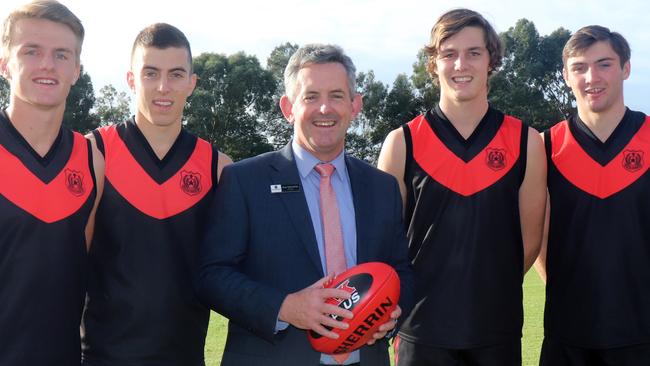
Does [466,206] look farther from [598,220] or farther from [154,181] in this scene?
[154,181]

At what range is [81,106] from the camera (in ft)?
113

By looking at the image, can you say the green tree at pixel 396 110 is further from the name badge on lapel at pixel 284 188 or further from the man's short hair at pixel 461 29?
the name badge on lapel at pixel 284 188

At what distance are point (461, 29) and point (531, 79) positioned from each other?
39.1 meters

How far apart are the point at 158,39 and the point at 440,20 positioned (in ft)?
5.74

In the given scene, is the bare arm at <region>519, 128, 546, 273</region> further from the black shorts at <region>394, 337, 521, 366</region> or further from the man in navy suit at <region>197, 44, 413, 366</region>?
the man in navy suit at <region>197, 44, 413, 366</region>

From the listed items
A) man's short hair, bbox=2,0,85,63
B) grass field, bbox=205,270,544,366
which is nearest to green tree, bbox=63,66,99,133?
grass field, bbox=205,270,544,366

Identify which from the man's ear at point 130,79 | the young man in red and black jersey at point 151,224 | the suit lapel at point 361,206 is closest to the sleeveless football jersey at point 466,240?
the suit lapel at point 361,206

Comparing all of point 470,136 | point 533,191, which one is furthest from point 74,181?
point 533,191

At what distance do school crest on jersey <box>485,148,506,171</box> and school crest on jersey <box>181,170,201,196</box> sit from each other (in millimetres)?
1728

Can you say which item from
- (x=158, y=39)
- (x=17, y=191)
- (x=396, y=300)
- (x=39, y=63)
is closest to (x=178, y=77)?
(x=158, y=39)

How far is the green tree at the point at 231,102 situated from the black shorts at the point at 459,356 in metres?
32.6

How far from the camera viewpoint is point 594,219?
4133mm

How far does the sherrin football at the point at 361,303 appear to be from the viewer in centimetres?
281

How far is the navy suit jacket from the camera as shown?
2.97 meters
